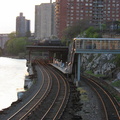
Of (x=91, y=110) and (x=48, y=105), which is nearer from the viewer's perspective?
(x=91, y=110)

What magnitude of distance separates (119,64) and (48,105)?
1826cm

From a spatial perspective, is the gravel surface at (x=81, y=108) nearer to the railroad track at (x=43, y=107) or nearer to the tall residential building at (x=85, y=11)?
the railroad track at (x=43, y=107)

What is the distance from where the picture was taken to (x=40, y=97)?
23734mm

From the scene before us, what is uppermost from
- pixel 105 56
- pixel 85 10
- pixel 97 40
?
pixel 85 10

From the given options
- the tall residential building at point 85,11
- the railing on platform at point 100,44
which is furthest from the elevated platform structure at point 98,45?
the tall residential building at point 85,11

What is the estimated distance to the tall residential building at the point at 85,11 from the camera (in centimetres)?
11131

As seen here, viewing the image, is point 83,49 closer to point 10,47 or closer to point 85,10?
point 85,10

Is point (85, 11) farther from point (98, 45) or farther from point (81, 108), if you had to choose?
point (81, 108)

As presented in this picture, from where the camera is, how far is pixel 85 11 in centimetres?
11494

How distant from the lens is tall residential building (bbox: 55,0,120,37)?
365 feet

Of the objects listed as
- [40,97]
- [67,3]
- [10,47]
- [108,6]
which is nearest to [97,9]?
[108,6]

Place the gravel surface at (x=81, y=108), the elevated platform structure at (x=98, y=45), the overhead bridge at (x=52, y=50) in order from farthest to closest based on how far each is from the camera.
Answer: the overhead bridge at (x=52, y=50) → the elevated platform structure at (x=98, y=45) → the gravel surface at (x=81, y=108)

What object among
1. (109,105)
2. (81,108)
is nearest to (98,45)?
(109,105)

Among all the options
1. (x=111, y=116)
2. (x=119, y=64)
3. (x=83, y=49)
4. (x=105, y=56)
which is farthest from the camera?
(x=105, y=56)
